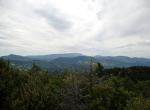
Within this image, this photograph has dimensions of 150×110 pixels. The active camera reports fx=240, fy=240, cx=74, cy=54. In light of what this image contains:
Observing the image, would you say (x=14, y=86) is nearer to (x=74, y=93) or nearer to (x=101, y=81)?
(x=74, y=93)

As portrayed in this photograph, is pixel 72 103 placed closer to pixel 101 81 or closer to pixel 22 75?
pixel 101 81

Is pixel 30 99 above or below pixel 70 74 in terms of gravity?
below

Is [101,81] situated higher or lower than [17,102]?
higher

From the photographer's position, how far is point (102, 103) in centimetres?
1183

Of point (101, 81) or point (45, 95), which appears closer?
point (45, 95)

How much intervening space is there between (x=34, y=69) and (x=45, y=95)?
13.3 ft

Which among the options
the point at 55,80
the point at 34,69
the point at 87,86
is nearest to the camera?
the point at 87,86

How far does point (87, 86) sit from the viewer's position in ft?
42.2

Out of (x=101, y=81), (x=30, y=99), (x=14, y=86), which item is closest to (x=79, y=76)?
(x=101, y=81)

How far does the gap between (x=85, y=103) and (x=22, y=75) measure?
4.74 metres

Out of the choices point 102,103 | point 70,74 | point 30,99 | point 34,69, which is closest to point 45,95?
point 30,99

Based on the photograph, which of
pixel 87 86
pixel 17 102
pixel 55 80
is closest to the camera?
pixel 17 102

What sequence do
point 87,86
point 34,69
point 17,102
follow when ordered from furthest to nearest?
point 34,69 < point 87,86 < point 17,102

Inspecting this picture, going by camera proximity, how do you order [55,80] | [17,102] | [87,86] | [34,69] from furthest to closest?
[34,69] → [55,80] → [87,86] → [17,102]
